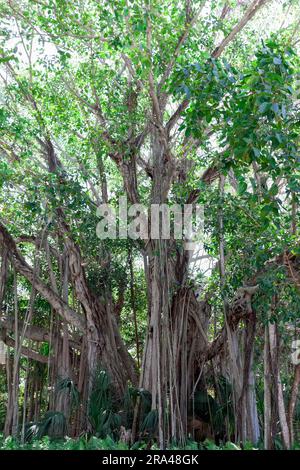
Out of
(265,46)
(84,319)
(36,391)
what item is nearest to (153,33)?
(265,46)

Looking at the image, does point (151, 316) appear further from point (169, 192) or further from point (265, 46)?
point (265, 46)

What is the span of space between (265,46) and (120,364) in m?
3.22

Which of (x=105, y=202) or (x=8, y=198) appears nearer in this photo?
(x=8, y=198)

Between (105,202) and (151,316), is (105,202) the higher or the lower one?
the higher one

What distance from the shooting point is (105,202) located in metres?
5.29

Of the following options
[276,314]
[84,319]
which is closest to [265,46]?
[276,314]

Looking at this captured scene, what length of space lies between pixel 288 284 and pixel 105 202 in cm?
210

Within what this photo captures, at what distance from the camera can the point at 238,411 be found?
4.41 meters

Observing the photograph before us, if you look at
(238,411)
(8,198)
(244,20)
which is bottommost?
(238,411)
